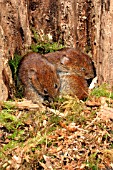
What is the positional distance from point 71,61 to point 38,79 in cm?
61

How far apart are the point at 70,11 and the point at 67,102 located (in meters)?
1.52

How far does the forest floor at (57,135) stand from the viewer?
5.04m

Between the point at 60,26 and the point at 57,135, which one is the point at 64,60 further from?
the point at 57,135

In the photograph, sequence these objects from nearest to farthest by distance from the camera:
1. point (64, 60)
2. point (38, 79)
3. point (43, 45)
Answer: point (38, 79)
point (64, 60)
point (43, 45)

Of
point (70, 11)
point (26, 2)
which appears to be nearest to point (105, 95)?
point (70, 11)

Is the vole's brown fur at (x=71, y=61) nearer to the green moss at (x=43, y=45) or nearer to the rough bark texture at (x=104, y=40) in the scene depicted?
the green moss at (x=43, y=45)

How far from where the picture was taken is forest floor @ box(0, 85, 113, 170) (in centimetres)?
504

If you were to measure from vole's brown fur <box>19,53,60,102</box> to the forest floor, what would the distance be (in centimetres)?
15

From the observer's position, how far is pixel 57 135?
5391 millimetres

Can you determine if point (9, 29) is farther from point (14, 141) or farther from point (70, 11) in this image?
point (14, 141)

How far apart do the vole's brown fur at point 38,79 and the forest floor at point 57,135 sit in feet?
0.50

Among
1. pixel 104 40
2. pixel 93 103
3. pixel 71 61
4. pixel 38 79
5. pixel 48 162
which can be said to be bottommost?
pixel 48 162

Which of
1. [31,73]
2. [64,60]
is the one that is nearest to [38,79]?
[31,73]

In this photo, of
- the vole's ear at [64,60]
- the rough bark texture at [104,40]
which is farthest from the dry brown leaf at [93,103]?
the rough bark texture at [104,40]
